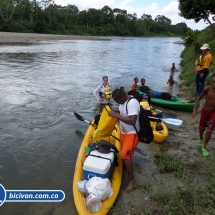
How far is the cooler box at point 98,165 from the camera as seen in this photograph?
10.9ft

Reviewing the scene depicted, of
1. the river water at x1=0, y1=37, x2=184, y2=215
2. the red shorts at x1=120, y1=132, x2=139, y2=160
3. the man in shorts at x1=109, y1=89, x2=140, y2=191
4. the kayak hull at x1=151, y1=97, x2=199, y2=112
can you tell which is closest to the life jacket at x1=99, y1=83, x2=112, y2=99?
the river water at x1=0, y1=37, x2=184, y2=215

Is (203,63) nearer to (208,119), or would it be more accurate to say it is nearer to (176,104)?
(176,104)

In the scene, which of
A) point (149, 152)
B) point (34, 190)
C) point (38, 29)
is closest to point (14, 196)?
point (34, 190)

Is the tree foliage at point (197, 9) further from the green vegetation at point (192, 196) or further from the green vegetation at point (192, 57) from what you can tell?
the green vegetation at point (192, 196)

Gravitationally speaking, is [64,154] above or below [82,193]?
below

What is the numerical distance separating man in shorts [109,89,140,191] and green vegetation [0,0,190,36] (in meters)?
54.4

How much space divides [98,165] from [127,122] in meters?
0.79

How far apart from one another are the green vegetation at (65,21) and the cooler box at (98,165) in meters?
54.4

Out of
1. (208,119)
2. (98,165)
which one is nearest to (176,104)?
(208,119)

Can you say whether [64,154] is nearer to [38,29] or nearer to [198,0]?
[198,0]

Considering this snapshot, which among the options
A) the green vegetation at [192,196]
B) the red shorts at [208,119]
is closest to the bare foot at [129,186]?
the green vegetation at [192,196]

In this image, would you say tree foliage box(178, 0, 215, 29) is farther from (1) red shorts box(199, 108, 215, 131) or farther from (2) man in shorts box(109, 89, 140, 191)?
(2) man in shorts box(109, 89, 140, 191)

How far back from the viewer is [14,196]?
377cm

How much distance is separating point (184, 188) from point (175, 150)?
1450 mm
